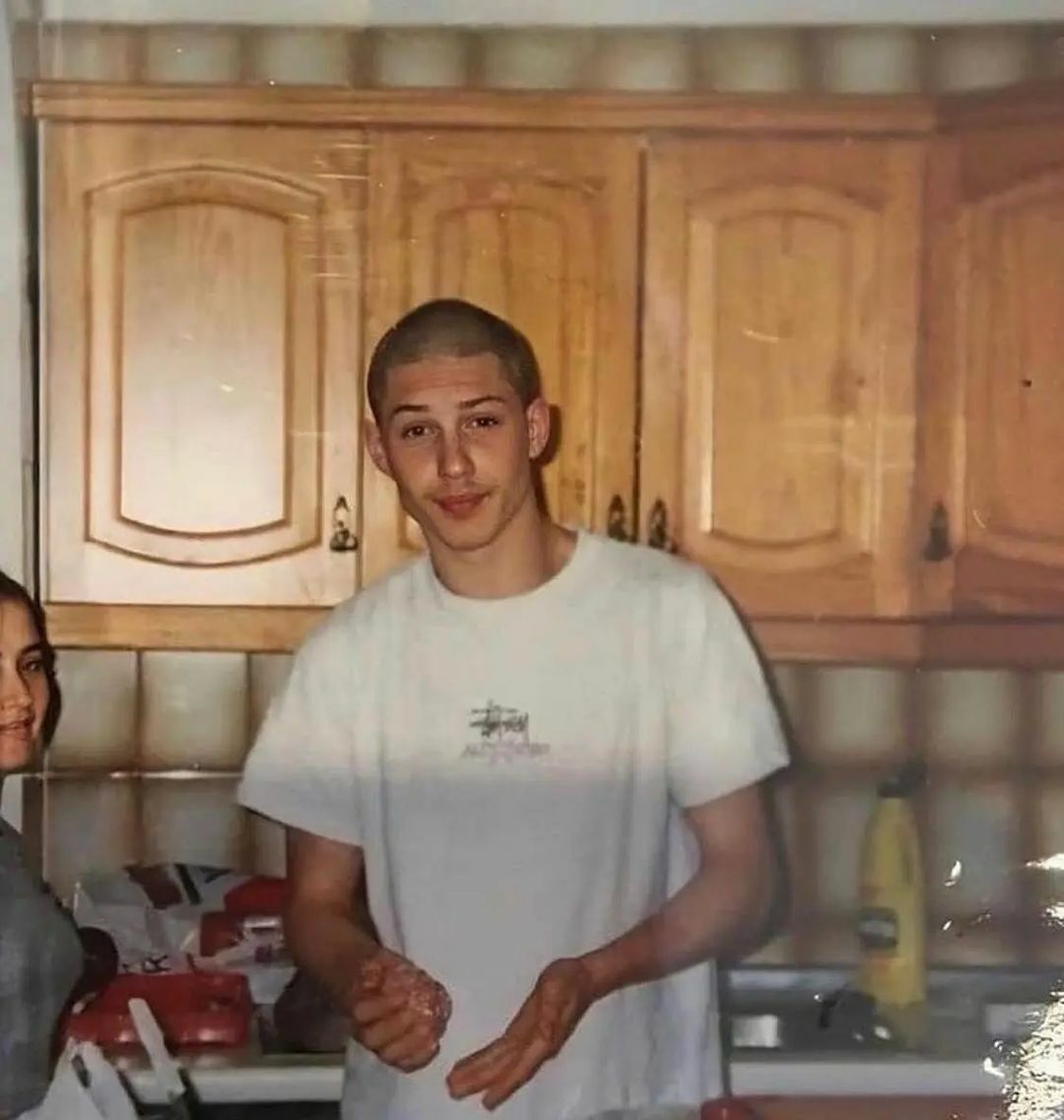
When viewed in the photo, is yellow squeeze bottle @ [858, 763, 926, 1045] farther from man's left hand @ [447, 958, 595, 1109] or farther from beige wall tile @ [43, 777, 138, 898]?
beige wall tile @ [43, 777, 138, 898]

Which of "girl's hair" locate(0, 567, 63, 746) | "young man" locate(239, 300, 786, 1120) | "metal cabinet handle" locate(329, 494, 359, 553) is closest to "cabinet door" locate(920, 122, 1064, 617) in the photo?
"young man" locate(239, 300, 786, 1120)

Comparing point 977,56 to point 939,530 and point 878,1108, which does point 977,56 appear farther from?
point 878,1108

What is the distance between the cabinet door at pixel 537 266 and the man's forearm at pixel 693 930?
144mm

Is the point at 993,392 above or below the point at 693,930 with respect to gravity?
above

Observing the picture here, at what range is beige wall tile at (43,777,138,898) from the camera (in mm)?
555

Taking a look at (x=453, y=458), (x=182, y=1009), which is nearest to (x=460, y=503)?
(x=453, y=458)

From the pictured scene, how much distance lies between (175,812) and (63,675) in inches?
2.6

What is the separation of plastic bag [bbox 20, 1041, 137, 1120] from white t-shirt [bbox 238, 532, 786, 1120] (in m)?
0.09

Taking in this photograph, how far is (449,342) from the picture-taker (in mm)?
548

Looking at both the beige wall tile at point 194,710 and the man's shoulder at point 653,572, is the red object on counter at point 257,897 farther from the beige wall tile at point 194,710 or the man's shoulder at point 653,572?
the man's shoulder at point 653,572

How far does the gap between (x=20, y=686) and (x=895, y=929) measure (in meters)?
0.34

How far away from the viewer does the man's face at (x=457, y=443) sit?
21.4 inches

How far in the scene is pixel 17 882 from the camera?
56 centimetres

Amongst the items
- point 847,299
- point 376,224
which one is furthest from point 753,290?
point 376,224
